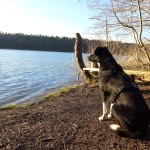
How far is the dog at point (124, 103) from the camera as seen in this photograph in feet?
15.5

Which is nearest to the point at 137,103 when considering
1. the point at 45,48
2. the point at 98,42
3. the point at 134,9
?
the point at 134,9

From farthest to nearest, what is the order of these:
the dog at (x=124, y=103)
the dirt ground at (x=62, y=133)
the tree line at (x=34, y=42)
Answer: the tree line at (x=34, y=42), the dog at (x=124, y=103), the dirt ground at (x=62, y=133)

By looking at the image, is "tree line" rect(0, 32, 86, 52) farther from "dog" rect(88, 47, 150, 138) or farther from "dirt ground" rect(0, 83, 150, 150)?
"dog" rect(88, 47, 150, 138)

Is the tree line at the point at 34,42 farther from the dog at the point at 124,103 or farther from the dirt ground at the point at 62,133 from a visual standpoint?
the dog at the point at 124,103

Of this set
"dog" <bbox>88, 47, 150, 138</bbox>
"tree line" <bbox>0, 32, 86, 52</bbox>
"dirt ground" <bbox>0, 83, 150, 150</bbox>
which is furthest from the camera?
"tree line" <bbox>0, 32, 86, 52</bbox>

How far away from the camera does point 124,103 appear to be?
4.99m

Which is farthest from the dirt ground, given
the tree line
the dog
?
the tree line

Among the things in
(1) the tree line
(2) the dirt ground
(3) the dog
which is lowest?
(2) the dirt ground

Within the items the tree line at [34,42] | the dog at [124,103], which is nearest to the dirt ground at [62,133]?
the dog at [124,103]

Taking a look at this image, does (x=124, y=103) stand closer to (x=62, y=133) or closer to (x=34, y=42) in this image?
(x=62, y=133)

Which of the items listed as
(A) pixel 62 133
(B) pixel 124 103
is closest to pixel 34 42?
(A) pixel 62 133

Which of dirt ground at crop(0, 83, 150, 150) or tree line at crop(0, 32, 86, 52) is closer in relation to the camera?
dirt ground at crop(0, 83, 150, 150)

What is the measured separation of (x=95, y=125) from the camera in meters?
5.75

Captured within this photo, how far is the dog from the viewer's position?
15.5ft
